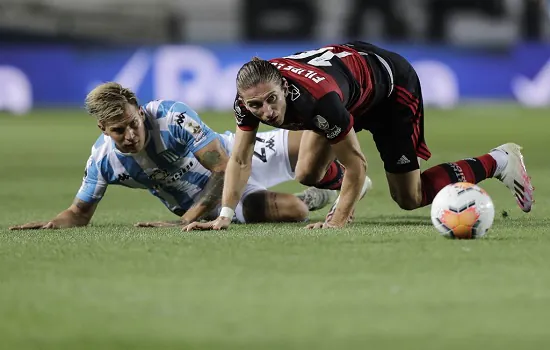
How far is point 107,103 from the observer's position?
6.82 meters

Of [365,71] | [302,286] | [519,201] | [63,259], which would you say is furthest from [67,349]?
[519,201]

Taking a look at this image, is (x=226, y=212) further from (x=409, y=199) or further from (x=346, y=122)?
(x=409, y=199)

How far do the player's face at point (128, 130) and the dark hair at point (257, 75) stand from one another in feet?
3.05

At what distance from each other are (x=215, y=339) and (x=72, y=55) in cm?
1994

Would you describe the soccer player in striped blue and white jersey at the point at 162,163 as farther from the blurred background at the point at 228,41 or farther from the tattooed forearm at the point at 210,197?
the blurred background at the point at 228,41

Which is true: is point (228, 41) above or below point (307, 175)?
below

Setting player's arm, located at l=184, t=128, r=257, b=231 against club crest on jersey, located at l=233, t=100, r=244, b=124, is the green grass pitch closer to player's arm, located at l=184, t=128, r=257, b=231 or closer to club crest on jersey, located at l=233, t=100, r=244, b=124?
player's arm, located at l=184, t=128, r=257, b=231

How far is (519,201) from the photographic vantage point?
7551 millimetres

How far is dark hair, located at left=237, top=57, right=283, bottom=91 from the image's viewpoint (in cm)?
620

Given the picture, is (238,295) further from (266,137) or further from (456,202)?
(266,137)

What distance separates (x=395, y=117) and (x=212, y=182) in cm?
126

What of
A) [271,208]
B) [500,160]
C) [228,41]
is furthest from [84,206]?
[228,41]

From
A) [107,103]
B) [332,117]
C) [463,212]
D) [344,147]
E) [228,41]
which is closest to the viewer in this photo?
[463,212]

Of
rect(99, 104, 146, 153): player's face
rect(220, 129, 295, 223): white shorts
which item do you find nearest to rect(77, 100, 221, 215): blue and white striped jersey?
rect(99, 104, 146, 153): player's face
